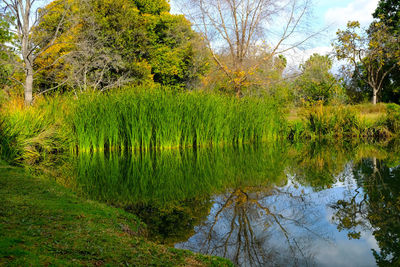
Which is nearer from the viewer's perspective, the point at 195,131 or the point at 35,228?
the point at 35,228

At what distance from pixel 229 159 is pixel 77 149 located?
457cm

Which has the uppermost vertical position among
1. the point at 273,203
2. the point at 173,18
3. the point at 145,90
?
the point at 173,18

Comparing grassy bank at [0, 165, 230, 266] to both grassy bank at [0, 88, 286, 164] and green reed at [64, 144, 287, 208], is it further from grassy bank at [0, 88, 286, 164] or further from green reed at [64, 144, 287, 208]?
grassy bank at [0, 88, 286, 164]

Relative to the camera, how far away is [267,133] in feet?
42.3

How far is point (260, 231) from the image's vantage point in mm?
3514

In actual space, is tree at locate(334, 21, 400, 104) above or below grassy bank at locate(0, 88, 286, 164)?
above

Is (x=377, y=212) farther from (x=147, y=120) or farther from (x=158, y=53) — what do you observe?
(x=158, y=53)

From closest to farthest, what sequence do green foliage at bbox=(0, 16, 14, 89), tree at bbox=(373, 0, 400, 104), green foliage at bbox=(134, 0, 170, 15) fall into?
1. green foliage at bbox=(0, 16, 14, 89)
2. green foliage at bbox=(134, 0, 170, 15)
3. tree at bbox=(373, 0, 400, 104)

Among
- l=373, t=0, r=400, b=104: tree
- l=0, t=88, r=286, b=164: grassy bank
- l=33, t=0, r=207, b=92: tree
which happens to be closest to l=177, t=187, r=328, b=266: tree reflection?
l=0, t=88, r=286, b=164: grassy bank

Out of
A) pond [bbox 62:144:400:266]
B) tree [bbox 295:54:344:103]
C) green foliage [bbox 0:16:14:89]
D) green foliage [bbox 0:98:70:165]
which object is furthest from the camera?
tree [bbox 295:54:344:103]

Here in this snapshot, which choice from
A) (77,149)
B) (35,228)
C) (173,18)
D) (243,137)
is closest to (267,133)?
(243,137)

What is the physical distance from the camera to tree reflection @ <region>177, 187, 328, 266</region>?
297 centimetres

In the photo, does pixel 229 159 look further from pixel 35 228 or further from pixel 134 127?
pixel 35 228

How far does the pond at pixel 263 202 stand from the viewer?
122 inches
